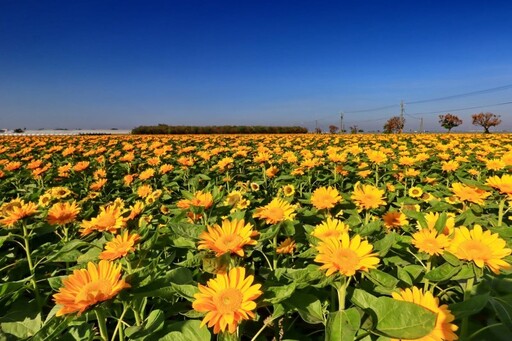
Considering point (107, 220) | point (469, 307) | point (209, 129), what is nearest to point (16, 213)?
point (107, 220)

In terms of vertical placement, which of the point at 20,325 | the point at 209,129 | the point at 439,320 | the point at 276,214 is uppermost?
the point at 209,129

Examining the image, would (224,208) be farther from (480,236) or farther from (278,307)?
(480,236)

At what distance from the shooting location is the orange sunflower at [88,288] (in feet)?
3.43

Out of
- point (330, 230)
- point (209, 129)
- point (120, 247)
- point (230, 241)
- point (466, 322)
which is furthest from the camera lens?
point (209, 129)

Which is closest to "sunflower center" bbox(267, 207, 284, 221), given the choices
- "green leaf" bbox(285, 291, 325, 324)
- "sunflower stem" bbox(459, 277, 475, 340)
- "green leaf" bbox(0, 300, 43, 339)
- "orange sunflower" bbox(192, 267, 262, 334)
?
"green leaf" bbox(285, 291, 325, 324)

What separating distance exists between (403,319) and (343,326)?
20cm

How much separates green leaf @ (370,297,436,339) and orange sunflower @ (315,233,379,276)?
7.2 inches

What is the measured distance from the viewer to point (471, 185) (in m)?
2.40

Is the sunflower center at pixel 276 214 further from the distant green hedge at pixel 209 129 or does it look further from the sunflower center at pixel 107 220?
the distant green hedge at pixel 209 129

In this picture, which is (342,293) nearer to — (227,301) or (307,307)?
(307,307)

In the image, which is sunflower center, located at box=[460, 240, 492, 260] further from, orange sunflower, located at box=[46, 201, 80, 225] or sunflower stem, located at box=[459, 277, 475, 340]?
orange sunflower, located at box=[46, 201, 80, 225]

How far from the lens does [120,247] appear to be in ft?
5.25

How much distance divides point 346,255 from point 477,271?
1.77 ft

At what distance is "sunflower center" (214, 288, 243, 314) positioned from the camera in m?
1.08
